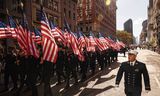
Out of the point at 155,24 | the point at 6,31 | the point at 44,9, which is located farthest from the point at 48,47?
the point at 155,24

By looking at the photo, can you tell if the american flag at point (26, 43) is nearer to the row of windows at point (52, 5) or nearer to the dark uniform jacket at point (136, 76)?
the dark uniform jacket at point (136, 76)

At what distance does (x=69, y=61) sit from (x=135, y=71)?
8.02 metres

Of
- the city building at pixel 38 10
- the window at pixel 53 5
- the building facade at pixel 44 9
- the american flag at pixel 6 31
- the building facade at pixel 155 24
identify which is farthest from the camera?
the building facade at pixel 155 24

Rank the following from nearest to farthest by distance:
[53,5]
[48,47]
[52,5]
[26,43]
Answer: [48,47], [26,43], [52,5], [53,5]

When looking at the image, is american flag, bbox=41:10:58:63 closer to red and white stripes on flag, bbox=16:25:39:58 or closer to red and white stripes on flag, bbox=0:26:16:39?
red and white stripes on flag, bbox=16:25:39:58

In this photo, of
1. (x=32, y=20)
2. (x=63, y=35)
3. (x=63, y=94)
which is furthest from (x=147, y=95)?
(x=32, y=20)

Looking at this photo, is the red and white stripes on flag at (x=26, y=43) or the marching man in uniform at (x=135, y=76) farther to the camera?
the red and white stripes on flag at (x=26, y=43)

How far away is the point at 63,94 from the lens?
43.5ft

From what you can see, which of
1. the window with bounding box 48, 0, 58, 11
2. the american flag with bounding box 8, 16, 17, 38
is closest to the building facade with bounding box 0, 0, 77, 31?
the window with bounding box 48, 0, 58, 11

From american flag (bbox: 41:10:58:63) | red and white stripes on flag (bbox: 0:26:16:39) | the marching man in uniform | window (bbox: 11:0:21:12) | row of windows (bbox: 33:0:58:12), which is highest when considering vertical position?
row of windows (bbox: 33:0:58:12)

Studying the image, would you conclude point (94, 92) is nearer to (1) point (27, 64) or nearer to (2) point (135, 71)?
(1) point (27, 64)

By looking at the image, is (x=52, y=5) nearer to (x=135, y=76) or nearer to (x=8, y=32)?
(x=8, y=32)

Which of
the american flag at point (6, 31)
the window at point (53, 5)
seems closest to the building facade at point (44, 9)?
the window at point (53, 5)

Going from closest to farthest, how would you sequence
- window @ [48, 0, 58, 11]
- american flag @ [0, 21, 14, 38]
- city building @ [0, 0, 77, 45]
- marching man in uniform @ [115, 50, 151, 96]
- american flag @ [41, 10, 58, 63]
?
marching man in uniform @ [115, 50, 151, 96]
american flag @ [41, 10, 58, 63]
american flag @ [0, 21, 14, 38]
city building @ [0, 0, 77, 45]
window @ [48, 0, 58, 11]
